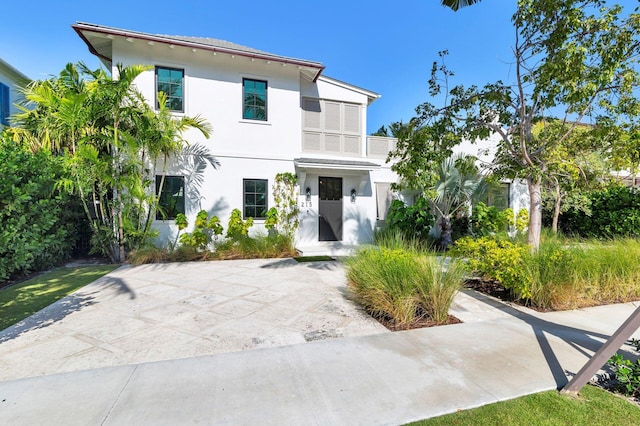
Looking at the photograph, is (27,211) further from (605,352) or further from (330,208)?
(605,352)

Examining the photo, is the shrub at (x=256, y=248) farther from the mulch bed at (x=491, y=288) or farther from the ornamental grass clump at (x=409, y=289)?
the mulch bed at (x=491, y=288)

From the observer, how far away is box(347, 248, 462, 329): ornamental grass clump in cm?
412

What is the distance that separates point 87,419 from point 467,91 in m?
7.54

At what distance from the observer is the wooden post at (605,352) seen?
2.22 metres

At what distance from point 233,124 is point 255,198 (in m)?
2.68

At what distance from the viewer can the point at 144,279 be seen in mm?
6453

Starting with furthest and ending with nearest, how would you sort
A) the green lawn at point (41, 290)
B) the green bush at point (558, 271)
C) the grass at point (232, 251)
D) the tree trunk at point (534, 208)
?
the grass at point (232, 251) < the tree trunk at point (534, 208) < the green bush at point (558, 271) < the green lawn at point (41, 290)

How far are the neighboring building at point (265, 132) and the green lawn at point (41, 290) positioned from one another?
264cm

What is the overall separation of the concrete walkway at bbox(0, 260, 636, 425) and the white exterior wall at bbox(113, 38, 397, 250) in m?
7.06

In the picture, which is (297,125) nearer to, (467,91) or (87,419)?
(467,91)

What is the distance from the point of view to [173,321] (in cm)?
413

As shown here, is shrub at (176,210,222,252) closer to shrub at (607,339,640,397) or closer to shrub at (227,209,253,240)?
shrub at (227,209,253,240)

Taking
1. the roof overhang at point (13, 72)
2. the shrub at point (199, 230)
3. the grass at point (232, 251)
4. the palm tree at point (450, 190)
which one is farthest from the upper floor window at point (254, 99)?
the roof overhang at point (13, 72)

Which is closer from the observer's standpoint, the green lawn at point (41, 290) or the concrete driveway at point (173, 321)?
the concrete driveway at point (173, 321)
